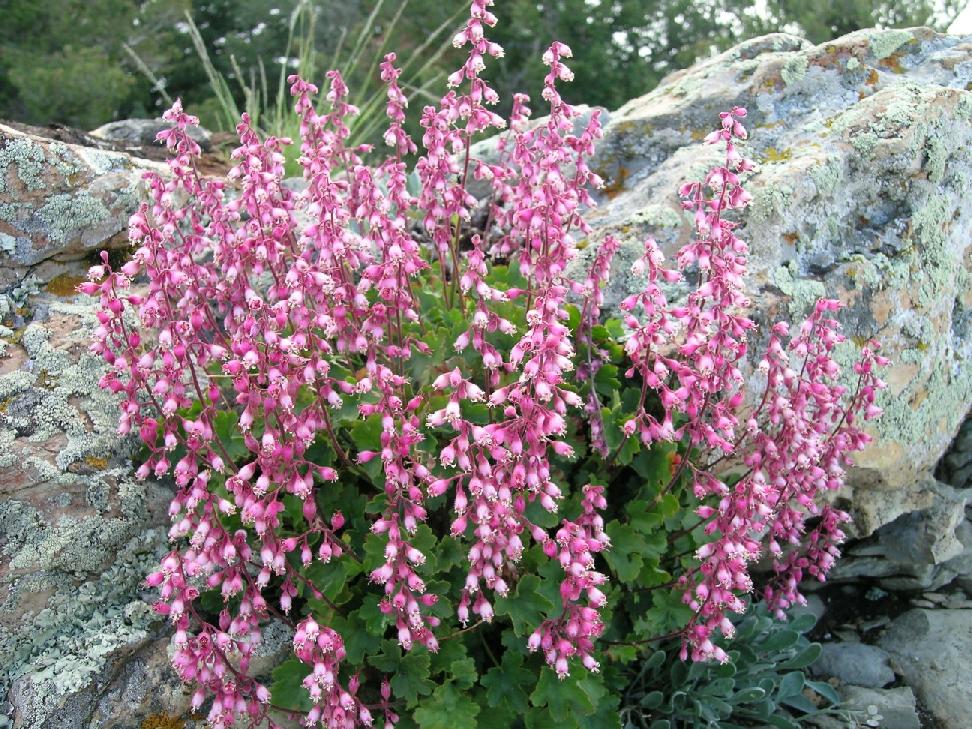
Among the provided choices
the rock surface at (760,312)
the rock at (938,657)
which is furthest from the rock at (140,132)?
the rock at (938,657)

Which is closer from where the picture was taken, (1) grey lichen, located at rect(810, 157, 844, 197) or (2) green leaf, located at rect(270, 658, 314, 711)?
(2) green leaf, located at rect(270, 658, 314, 711)

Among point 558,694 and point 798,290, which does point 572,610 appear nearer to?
point 558,694

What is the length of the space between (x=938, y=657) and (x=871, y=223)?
207 centimetres

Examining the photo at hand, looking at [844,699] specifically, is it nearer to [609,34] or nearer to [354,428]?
[354,428]

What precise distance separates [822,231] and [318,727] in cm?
300

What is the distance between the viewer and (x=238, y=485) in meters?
2.66

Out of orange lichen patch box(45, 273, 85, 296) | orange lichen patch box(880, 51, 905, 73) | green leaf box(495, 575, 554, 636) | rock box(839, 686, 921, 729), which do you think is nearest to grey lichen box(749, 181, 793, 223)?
orange lichen patch box(880, 51, 905, 73)

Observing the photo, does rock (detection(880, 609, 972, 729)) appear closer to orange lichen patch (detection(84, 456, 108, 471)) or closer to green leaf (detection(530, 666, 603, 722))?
green leaf (detection(530, 666, 603, 722))

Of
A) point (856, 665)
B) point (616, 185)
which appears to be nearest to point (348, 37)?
point (616, 185)

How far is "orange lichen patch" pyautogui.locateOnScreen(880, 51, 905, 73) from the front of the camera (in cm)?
480

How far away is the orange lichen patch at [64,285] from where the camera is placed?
3953mm

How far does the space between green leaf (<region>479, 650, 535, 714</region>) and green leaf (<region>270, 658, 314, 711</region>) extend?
1.95ft

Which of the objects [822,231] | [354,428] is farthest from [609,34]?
[354,428]

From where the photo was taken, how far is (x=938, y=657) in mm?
4215
